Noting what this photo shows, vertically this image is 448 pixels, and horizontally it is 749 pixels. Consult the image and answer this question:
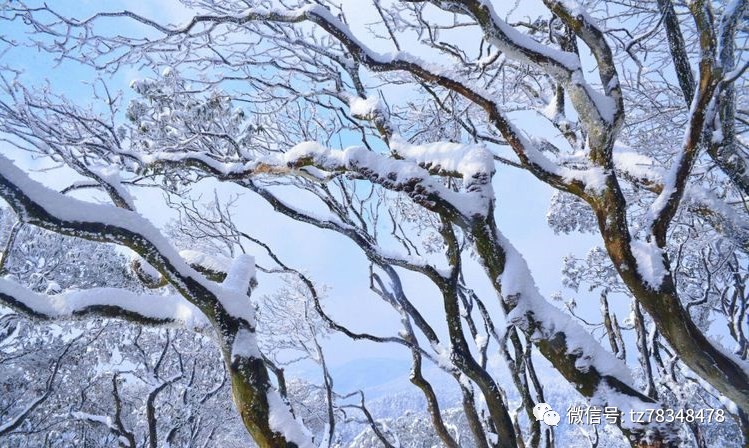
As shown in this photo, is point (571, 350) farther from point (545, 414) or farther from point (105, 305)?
point (105, 305)

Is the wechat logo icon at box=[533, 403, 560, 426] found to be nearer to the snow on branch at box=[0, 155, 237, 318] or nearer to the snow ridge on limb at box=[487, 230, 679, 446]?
the snow ridge on limb at box=[487, 230, 679, 446]

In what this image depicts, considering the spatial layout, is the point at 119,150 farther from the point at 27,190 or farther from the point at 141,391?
the point at 141,391

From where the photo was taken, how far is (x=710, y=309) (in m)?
8.84

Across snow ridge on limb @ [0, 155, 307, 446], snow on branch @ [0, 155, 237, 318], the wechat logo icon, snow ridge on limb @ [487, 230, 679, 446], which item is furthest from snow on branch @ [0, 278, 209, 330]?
the wechat logo icon

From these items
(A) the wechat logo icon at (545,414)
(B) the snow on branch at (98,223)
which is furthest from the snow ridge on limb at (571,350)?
(A) the wechat logo icon at (545,414)

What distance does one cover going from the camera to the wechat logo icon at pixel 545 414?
14.3 feet

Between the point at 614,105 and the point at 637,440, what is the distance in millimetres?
2120

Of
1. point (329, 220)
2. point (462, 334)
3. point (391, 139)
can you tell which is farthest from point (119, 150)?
point (462, 334)

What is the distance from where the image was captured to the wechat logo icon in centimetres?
436

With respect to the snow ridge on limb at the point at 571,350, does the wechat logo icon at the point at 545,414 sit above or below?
below

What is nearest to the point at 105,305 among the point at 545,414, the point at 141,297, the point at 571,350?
the point at 141,297

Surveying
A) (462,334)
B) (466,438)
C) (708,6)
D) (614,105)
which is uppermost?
(708,6)

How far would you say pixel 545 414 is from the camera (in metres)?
4.39

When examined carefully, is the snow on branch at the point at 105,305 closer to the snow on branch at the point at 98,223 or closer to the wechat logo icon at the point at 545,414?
the snow on branch at the point at 98,223
